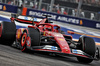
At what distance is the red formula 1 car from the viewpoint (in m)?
7.43

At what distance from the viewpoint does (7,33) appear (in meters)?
8.80

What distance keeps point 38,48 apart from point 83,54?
1.66m

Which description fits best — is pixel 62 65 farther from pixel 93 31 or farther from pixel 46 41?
pixel 93 31

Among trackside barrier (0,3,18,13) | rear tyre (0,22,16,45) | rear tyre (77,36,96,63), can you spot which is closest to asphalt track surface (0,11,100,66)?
rear tyre (77,36,96,63)

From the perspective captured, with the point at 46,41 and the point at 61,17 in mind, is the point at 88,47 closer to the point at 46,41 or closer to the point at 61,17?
the point at 46,41

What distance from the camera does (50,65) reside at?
5699mm

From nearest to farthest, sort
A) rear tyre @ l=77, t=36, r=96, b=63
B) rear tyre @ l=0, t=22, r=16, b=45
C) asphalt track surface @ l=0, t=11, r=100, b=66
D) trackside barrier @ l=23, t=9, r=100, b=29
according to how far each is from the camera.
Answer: asphalt track surface @ l=0, t=11, r=100, b=66 < rear tyre @ l=77, t=36, r=96, b=63 < rear tyre @ l=0, t=22, r=16, b=45 < trackside barrier @ l=23, t=9, r=100, b=29

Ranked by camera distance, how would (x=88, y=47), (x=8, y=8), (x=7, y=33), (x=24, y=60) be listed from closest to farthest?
(x=24, y=60) → (x=88, y=47) → (x=7, y=33) → (x=8, y=8)

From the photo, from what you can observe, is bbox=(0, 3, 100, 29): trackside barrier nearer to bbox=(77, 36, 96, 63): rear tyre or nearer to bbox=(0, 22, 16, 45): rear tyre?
bbox=(0, 22, 16, 45): rear tyre

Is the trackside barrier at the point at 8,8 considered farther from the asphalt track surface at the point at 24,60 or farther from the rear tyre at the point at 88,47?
the asphalt track surface at the point at 24,60

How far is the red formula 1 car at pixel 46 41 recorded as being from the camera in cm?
743

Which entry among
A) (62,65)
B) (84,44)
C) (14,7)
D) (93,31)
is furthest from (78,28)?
(62,65)

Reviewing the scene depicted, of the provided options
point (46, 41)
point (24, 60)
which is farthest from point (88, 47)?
point (24, 60)

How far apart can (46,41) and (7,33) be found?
1.68 metres
